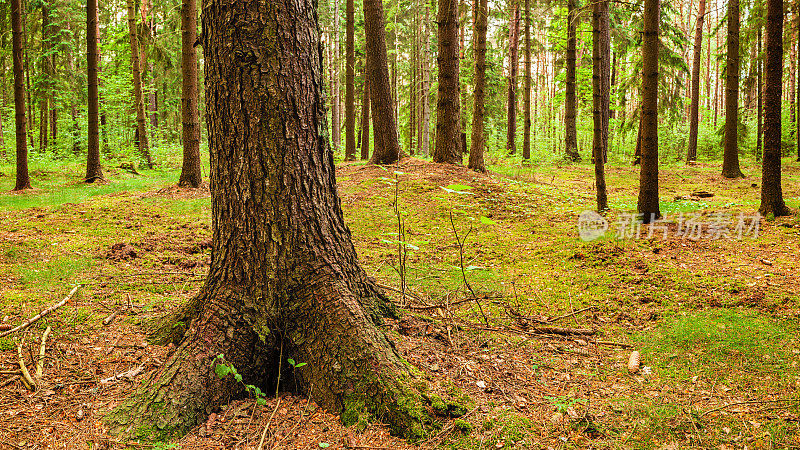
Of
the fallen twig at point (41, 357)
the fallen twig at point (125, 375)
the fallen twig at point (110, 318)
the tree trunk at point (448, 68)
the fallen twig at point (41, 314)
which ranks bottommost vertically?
the fallen twig at point (125, 375)

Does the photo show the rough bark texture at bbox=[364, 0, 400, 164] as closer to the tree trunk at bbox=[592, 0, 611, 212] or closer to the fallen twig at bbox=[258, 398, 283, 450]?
the tree trunk at bbox=[592, 0, 611, 212]

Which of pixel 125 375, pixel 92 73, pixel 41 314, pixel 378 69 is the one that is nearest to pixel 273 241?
pixel 125 375

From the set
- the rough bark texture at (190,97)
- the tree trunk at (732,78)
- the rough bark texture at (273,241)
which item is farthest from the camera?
the tree trunk at (732,78)

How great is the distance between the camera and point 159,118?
98.1 ft

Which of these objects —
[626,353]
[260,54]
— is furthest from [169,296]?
[626,353]

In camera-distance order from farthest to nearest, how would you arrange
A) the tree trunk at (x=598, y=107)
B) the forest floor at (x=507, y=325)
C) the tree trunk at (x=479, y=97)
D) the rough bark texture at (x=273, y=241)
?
the tree trunk at (x=479, y=97) < the tree trunk at (x=598, y=107) < the rough bark texture at (x=273, y=241) < the forest floor at (x=507, y=325)

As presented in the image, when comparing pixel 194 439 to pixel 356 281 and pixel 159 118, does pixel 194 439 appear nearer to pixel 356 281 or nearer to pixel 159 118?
pixel 356 281

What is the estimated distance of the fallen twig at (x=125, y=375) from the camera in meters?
2.97

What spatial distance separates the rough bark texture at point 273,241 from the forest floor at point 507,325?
0.78ft

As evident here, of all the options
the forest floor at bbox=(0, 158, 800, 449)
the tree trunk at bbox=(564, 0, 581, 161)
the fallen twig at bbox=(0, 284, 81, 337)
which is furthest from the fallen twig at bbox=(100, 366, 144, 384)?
the tree trunk at bbox=(564, 0, 581, 161)

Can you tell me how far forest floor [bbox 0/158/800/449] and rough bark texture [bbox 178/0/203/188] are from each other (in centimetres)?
302

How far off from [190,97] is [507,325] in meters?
9.50

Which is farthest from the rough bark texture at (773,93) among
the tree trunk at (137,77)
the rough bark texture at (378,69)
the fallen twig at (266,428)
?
the tree trunk at (137,77)

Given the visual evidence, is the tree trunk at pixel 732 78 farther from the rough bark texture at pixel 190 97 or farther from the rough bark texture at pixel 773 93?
the rough bark texture at pixel 190 97
